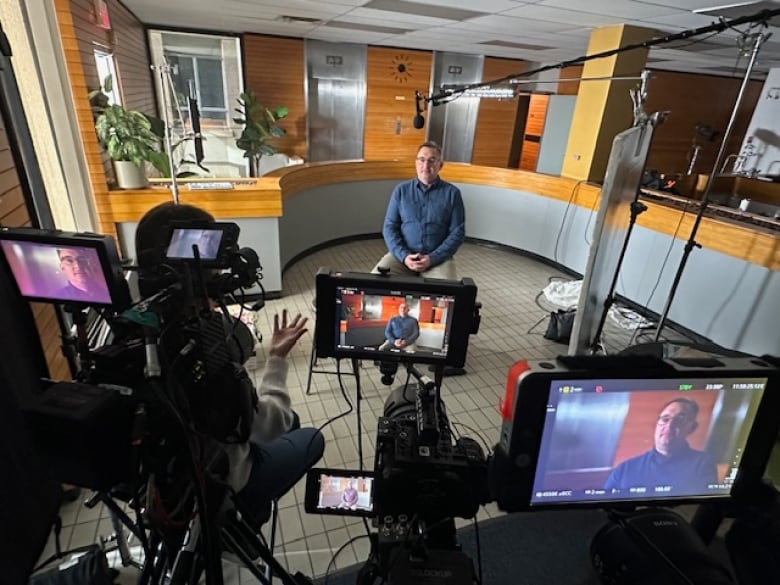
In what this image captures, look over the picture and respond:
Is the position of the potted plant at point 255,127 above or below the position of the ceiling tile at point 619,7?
below

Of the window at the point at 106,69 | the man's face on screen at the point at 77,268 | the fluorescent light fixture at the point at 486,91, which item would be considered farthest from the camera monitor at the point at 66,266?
the fluorescent light fixture at the point at 486,91

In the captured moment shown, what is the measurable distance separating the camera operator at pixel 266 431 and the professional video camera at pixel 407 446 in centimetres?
12

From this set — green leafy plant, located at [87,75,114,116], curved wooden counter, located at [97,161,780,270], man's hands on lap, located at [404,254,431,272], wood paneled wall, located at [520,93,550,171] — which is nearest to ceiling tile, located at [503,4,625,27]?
curved wooden counter, located at [97,161,780,270]

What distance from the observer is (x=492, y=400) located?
103 inches

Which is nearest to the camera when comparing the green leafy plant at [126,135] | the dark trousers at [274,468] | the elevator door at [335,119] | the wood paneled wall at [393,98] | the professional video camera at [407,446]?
the professional video camera at [407,446]

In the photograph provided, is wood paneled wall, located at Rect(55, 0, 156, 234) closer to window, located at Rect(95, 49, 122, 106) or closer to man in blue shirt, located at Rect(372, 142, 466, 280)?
window, located at Rect(95, 49, 122, 106)

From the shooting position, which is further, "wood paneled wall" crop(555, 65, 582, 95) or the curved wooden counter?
"wood paneled wall" crop(555, 65, 582, 95)

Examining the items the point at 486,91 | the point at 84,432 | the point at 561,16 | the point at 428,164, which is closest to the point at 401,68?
the point at 561,16

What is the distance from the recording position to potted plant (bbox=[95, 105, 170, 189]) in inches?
104

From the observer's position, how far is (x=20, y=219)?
5.69 feet

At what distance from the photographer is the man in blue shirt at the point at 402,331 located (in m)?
1.18

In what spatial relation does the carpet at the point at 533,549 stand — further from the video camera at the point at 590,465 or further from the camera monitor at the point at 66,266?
the camera monitor at the point at 66,266

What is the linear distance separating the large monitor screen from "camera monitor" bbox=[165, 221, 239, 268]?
0.94m

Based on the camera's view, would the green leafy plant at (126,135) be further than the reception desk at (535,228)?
No
